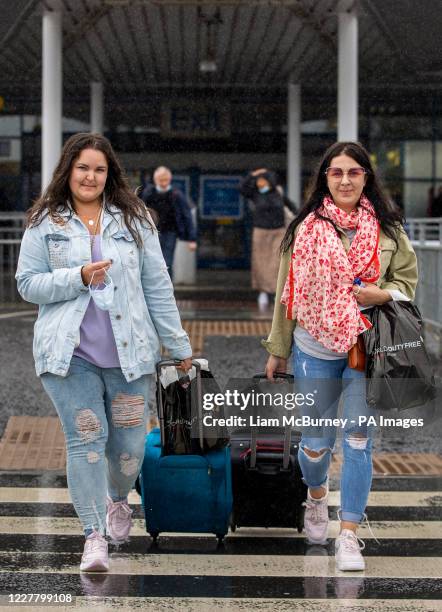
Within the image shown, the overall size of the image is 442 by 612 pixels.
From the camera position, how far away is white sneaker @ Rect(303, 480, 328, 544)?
216 inches

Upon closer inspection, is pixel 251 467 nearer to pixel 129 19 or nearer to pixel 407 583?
pixel 407 583

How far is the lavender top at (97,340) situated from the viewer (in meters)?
5.02

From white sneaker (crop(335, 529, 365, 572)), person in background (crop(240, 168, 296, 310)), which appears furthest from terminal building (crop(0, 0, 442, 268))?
white sneaker (crop(335, 529, 365, 572))

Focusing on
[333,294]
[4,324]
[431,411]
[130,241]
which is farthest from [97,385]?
[4,324]

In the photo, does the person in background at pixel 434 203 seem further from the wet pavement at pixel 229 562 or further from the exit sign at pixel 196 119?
the wet pavement at pixel 229 562

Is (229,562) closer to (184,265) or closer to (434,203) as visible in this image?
(184,265)

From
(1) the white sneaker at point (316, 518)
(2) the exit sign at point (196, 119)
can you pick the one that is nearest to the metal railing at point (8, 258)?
(2) the exit sign at point (196, 119)

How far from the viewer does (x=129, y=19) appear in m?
17.3

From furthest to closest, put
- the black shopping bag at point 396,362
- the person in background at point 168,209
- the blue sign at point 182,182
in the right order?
the blue sign at point 182,182 < the person in background at point 168,209 < the black shopping bag at point 396,362

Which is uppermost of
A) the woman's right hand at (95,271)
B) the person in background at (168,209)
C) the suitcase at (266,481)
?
the person in background at (168,209)

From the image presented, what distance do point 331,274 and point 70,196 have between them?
1.17 meters

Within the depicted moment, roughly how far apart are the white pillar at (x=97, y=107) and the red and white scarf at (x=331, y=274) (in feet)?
59.9

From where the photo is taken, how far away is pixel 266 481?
5.59 metres

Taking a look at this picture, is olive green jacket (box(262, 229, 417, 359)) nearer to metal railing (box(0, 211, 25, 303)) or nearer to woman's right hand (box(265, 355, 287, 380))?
woman's right hand (box(265, 355, 287, 380))
